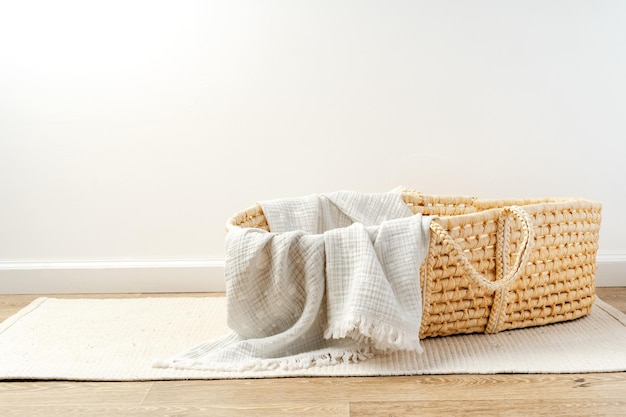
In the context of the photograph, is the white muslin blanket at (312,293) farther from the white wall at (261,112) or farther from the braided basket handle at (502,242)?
the white wall at (261,112)

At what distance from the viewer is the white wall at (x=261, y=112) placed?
1.93 m

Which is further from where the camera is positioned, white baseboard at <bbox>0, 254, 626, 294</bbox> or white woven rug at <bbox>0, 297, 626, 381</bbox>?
white baseboard at <bbox>0, 254, 626, 294</bbox>

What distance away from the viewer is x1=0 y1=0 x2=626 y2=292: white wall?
193 centimetres

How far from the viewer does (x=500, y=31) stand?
6.35 ft

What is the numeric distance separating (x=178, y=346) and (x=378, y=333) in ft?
1.54

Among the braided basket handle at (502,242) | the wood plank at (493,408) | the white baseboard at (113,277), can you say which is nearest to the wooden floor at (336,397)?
the wood plank at (493,408)

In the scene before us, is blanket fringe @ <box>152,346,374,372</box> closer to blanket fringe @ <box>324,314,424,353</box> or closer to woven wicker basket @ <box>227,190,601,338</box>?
blanket fringe @ <box>324,314,424,353</box>

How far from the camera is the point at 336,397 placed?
46.4 inches

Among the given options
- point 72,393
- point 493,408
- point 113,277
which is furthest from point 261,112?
point 493,408

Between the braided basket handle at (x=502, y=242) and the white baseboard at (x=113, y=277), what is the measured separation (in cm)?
81

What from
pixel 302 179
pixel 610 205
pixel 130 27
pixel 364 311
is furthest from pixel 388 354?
pixel 130 27

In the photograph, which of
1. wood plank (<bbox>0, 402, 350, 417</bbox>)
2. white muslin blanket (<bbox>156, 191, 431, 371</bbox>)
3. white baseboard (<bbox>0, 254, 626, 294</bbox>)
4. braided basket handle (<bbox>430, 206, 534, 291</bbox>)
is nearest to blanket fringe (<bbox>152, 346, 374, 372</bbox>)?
white muslin blanket (<bbox>156, 191, 431, 371</bbox>)

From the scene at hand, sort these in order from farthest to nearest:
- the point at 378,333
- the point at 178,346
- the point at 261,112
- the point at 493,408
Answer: the point at 261,112 → the point at 178,346 → the point at 378,333 → the point at 493,408

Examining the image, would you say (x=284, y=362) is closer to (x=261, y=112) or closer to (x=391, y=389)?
(x=391, y=389)
